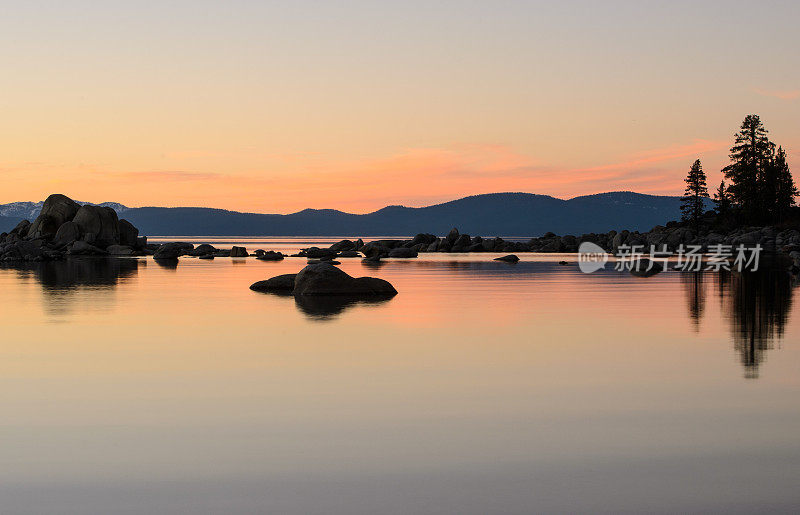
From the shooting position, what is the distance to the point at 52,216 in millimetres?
88062

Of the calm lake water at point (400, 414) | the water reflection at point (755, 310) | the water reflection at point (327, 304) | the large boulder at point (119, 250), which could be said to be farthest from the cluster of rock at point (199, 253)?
the calm lake water at point (400, 414)

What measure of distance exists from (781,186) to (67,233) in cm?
8140

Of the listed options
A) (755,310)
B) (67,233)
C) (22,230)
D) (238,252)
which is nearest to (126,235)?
(67,233)

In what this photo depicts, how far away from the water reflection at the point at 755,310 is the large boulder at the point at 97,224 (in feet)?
211

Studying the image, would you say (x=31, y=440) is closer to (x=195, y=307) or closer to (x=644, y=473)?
Answer: (x=644, y=473)

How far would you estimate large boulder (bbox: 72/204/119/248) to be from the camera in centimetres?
8600

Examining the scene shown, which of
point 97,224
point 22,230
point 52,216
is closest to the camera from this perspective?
point 97,224

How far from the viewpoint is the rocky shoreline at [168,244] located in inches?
3033

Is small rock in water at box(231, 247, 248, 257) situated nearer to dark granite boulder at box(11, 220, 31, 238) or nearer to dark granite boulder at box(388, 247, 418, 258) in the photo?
dark granite boulder at box(388, 247, 418, 258)

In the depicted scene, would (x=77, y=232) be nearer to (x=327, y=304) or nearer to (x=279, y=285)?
(x=279, y=285)

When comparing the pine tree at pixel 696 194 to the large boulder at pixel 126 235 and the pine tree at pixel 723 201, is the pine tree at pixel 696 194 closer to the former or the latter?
the pine tree at pixel 723 201

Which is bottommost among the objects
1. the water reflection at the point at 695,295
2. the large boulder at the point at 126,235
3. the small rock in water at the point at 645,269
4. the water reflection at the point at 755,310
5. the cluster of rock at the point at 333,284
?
the small rock in water at the point at 645,269

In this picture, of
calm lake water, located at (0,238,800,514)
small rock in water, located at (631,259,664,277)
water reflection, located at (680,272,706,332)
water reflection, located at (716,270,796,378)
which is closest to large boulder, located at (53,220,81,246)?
small rock in water, located at (631,259,664,277)

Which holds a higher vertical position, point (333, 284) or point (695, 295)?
point (333, 284)
